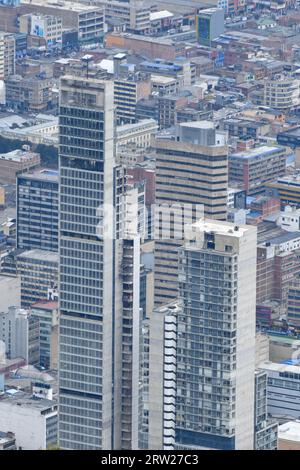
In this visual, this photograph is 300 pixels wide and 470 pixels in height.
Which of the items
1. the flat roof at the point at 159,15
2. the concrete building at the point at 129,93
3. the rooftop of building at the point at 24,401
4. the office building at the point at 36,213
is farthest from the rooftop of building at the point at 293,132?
the rooftop of building at the point at 24,401

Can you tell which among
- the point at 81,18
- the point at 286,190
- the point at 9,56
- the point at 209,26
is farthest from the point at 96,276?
the point at 209,26

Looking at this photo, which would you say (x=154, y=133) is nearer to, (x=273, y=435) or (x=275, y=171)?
(x=275, y=171)

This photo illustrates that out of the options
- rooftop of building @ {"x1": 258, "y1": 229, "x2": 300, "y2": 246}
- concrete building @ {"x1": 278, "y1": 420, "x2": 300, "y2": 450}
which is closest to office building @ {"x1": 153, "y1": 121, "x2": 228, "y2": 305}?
rooftop of building @ {"x1": 258, "y1": 229, "x2": 300, "y2": 246}

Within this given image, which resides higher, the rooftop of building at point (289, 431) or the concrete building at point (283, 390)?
the rooftop of building at point (289, 431)

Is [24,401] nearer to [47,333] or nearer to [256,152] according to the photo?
[47,333]

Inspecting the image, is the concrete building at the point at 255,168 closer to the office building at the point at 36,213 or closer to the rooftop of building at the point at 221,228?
the office building at the point at 36,213
